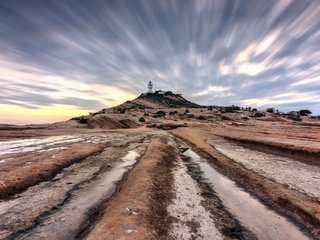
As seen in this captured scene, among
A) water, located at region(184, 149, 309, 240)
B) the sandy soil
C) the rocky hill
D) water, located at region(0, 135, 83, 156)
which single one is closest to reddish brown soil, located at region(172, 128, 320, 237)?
water, located at region(184, 149, 309, 240)

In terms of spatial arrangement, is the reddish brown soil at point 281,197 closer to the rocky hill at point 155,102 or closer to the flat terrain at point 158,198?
the flat terrain at point 158,198

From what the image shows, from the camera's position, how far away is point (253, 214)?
15359 mm

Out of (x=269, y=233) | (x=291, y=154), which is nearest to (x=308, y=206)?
(x=269, y=233)

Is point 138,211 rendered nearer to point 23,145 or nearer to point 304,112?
point 23,145

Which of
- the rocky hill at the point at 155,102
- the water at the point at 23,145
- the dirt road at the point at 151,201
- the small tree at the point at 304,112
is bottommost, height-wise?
the dirt road at the point at 151,201

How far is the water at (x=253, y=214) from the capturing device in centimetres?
1310

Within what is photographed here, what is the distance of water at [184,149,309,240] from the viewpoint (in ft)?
43.0

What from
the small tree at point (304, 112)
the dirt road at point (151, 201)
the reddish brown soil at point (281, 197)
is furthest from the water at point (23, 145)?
the small tree at point (304, 112)

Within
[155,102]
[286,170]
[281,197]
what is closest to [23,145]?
[286,170]

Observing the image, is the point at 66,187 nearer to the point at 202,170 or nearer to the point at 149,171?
the point at 149,171

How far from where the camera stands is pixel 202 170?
26.4 m

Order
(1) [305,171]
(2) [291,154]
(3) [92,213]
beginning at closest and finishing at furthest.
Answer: (3) [92,213] → (1) [305,171] → (2) [291,154]

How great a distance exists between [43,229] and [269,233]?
985 centimetres

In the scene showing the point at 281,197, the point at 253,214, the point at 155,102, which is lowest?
the point at 253,214
